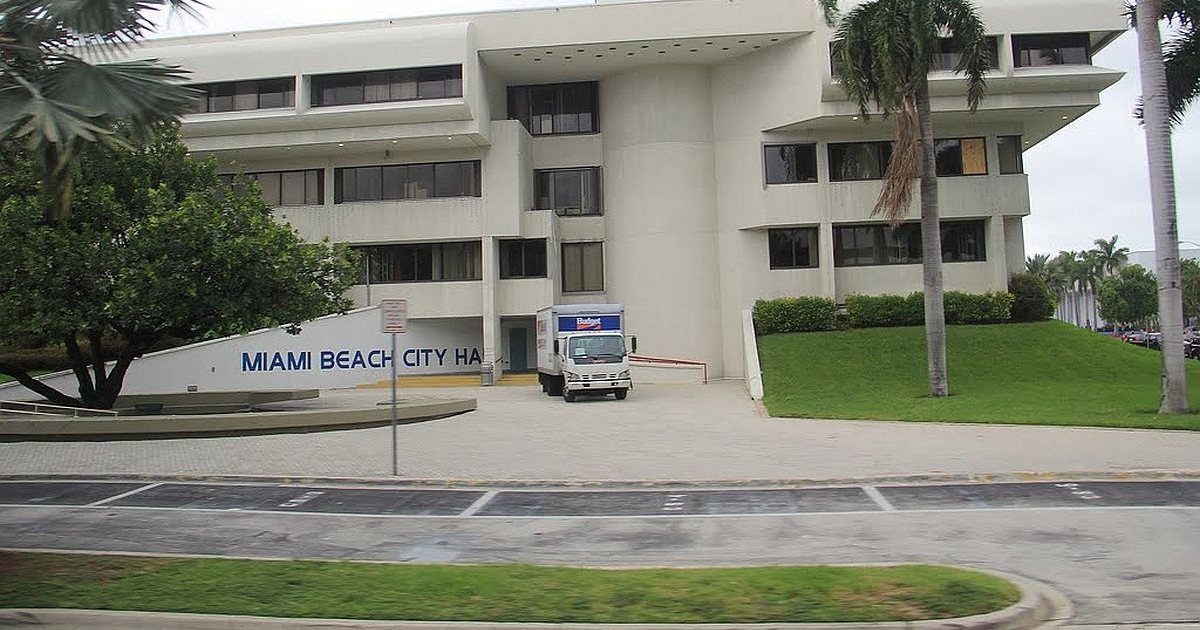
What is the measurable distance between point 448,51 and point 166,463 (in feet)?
74.3

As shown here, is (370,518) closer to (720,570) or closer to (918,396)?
(720,570)

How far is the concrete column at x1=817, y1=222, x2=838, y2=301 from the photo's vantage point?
34.6 meters

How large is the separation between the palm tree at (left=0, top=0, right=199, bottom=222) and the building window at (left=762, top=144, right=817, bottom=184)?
28.0 meters

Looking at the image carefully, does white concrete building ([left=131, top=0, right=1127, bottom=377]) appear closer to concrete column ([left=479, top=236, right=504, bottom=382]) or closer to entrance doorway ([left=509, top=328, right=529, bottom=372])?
concrete column ([left=479, top=236, right=504, bottom=382])

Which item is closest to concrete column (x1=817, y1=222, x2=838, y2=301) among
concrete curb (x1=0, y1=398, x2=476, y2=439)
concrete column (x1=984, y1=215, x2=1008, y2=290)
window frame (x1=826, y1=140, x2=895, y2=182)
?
window frame (x1=826, y1=140, x2=895, y2=182)

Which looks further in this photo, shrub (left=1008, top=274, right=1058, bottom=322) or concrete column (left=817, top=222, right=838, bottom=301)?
concrete column (left=817, top=222, right=838, bottom=301)

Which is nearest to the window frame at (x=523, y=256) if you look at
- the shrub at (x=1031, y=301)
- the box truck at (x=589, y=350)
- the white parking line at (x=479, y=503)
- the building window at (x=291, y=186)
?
the building window at (x=291, y=186)

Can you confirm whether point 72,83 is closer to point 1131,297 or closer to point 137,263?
point 137,263

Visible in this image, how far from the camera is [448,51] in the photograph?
109 ft

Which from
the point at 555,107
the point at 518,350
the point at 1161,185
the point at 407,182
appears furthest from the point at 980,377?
the point at 407,182

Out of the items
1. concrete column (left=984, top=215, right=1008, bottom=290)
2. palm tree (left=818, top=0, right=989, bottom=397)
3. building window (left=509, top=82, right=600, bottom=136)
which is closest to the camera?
palm tree (left=818, top=0, right=989, bottom=397)

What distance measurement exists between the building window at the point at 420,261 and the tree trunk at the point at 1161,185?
25292 millimetres

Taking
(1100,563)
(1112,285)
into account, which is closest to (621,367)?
(1100,563)

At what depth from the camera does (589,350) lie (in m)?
26.8
